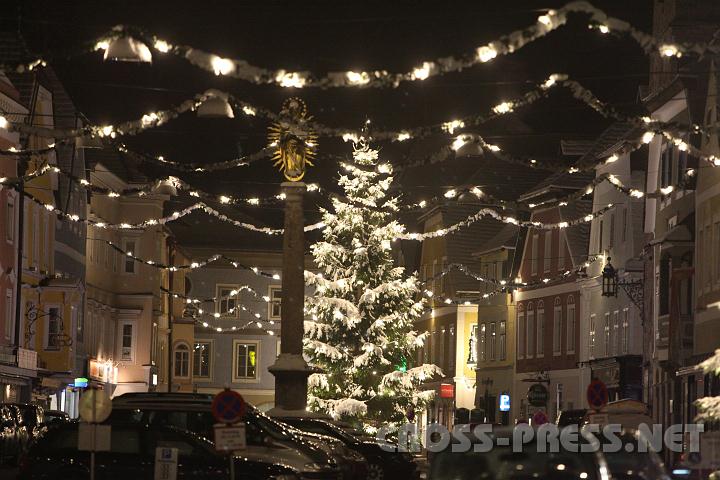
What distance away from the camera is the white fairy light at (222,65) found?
23.2m

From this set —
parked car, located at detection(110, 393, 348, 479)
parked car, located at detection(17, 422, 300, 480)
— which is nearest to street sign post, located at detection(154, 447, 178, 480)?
parked car, located at detection(17, 422, 300, 480)

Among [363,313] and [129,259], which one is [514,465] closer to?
[363,313]

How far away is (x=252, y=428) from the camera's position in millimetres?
26031

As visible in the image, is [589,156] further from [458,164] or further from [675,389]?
[458,164]

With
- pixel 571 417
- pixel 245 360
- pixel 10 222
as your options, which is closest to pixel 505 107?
pixel 571 417

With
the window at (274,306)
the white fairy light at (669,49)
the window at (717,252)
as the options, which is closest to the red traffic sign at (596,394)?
the white fairy light at (669,49)

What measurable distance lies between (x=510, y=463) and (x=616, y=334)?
49554 mm

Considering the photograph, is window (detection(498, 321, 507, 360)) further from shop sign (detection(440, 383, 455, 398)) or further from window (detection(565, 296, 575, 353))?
window (detection(565, 296, 575, 353))

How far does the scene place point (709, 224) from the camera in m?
46.5

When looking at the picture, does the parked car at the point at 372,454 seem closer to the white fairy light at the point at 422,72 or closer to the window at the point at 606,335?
the white fairy light at the point at 422,72

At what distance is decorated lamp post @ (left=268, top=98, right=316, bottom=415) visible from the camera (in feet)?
115

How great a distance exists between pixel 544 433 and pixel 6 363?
41411mm

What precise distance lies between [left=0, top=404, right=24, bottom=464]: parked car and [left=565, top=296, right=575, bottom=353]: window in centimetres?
3800

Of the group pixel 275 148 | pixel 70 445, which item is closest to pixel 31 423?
pixel 275 148
